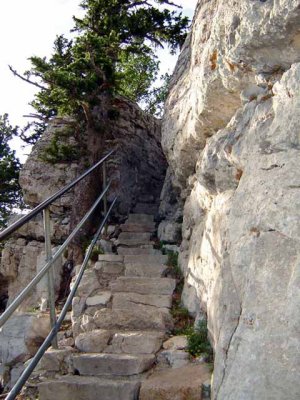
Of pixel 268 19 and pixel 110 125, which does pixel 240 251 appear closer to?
pixel 268 19

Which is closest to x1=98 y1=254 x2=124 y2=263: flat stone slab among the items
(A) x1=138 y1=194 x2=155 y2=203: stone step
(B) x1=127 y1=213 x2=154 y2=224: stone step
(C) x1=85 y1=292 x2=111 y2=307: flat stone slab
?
(C) x1=85 y1=292 x2=111 y2=307: flat stone slab

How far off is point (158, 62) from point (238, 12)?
43.1 ft

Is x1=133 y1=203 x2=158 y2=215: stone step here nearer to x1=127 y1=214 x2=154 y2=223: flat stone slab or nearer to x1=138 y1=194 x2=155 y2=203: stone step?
x1=138 y1=194 x2=155 y2=203: stone step

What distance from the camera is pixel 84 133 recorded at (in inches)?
373

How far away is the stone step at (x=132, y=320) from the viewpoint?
4.50m

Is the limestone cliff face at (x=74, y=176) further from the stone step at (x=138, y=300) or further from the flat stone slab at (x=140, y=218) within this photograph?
the stone step at (x=138, y=300)

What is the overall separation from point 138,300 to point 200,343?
1.22m

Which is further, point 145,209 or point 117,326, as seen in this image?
point 145,209

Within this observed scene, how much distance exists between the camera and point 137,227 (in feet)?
26.9

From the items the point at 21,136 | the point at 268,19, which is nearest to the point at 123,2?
the point at 21,136

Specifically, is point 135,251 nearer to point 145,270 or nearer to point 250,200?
point 145,270

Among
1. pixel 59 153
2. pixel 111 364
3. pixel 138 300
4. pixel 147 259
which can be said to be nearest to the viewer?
pixel 111 364

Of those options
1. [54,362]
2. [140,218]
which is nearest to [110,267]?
[54,362]

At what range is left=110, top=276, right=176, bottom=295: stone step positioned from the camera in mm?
5287
